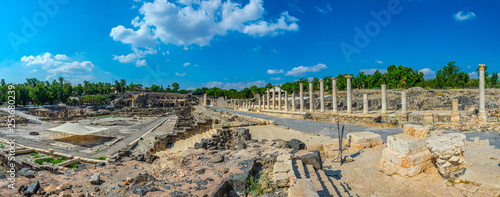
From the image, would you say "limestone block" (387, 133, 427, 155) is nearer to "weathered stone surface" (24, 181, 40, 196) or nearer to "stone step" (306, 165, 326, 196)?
"stone step" (306, 165, 326, 196)

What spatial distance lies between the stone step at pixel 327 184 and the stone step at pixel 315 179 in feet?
0.65

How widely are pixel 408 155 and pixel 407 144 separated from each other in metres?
0.28

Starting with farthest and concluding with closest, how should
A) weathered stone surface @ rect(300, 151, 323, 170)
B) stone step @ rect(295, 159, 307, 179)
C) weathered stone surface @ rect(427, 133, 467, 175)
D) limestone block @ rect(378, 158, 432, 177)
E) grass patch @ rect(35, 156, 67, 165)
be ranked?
1. grass patch @ rect(35, 156, 67, 165)
2. weathered stone surface @ rect(300, 151, 323, 170)
3. stone step @ rect(295, 159, 307, 179)
4. limestone block @ rect(378, 158, 432, 177)
5. weathered stone surface @ rect(427, 133, 467, 175)

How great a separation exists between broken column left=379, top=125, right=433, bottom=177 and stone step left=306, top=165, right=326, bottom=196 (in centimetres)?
181

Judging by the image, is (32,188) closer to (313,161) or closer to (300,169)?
(300,169)

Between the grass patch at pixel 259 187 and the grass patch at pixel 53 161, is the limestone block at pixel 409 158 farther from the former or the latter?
the grass patch at pixel 53 161

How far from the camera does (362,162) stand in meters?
7.09

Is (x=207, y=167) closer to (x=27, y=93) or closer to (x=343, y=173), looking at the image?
(x=343, y=173)

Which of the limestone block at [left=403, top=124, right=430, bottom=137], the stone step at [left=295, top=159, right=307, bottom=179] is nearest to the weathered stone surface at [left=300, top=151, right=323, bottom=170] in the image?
the stone step at [left=295, top=159, right=307, bottom=179]

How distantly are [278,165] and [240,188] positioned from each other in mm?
1308

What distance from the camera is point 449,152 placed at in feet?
16.7

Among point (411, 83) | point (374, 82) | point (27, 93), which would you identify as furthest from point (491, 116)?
point (27, 93)

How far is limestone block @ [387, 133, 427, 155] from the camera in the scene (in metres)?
5.35

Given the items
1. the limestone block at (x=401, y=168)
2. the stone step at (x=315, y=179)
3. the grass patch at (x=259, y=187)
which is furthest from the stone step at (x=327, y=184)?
the limestone block at (x=401, y=168)
